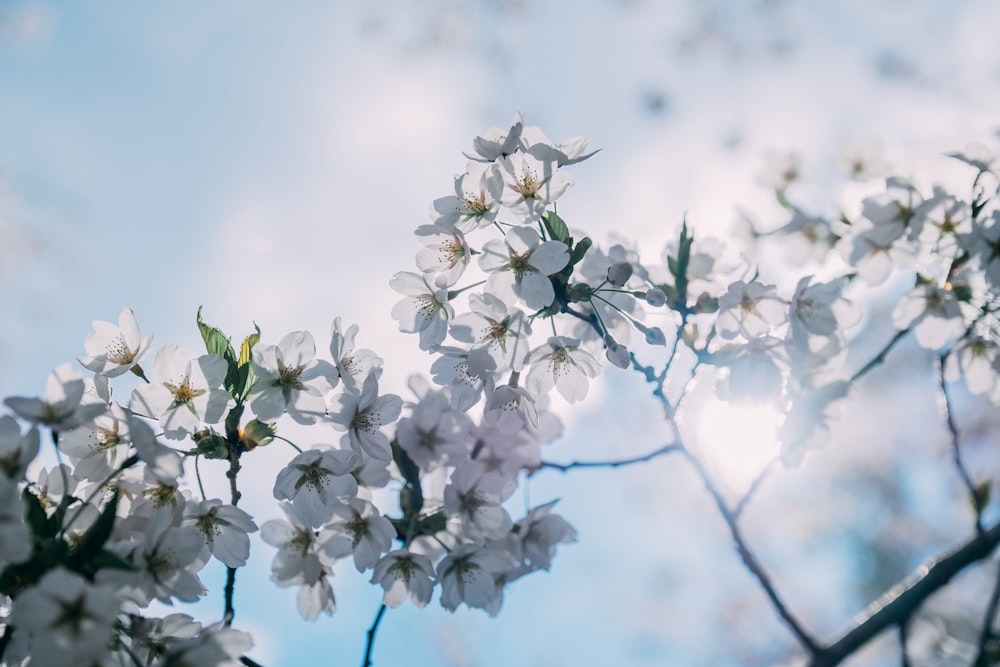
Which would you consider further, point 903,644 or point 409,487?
point 409,487

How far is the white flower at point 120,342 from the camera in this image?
1632 mm

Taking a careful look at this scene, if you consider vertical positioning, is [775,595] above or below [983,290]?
below

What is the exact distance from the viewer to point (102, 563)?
1140 millimetres

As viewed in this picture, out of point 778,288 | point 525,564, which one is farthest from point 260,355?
point 778,288

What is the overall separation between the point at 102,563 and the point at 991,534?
169cm

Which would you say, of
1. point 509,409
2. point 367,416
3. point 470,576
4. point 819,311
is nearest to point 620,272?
point 509,409

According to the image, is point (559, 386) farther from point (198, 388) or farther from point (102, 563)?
point (102, 563)

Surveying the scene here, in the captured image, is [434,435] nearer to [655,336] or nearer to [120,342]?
[655,336]

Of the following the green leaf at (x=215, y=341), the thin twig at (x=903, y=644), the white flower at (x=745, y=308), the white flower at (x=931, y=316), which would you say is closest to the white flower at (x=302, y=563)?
the green leaf at (x=215, y=341)

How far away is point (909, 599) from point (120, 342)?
1799 mm

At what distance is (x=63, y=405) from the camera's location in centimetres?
125

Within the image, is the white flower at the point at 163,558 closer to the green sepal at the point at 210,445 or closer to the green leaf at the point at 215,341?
the green sepal at the point at 210,445

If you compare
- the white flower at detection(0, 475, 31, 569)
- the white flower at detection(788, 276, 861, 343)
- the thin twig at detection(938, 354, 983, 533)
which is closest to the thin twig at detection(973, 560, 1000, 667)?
the thin twig at detection(938, 354, 983, 533)

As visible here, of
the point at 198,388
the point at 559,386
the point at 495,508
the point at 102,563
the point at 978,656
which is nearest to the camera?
the point at 102,563
